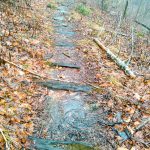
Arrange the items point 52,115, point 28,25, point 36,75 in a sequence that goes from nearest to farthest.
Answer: point 52,115
point 36,75
point 28,25

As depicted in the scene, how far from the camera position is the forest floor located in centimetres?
533

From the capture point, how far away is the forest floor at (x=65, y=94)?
→ 5.33m

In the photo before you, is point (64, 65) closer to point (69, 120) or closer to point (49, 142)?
point (69, 120)

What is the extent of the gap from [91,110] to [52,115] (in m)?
0.95

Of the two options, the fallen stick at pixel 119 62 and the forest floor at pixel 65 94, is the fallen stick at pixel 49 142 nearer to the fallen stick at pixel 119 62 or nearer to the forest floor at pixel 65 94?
the forest floor at pixel 65 94

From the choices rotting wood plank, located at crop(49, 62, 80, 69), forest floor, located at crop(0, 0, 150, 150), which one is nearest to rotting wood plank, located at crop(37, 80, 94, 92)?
forest floor, located at crop(0, 0, 150, 150)

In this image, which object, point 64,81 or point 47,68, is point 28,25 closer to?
point 47,68

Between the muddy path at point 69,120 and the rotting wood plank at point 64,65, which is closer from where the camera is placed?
the muddy path at point 69,120

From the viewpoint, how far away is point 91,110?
6.25m

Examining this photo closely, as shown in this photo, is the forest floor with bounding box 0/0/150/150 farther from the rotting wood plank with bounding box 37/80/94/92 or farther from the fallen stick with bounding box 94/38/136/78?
the fallen stick with bounding box 94/38/136/78

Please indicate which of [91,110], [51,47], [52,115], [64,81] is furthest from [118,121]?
[51,47]

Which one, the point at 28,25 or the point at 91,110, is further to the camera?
the point at 28,25

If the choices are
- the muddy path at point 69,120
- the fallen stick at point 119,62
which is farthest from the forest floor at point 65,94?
the fallen stick at point 119,62

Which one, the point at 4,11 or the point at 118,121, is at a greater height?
the point at 4,11
